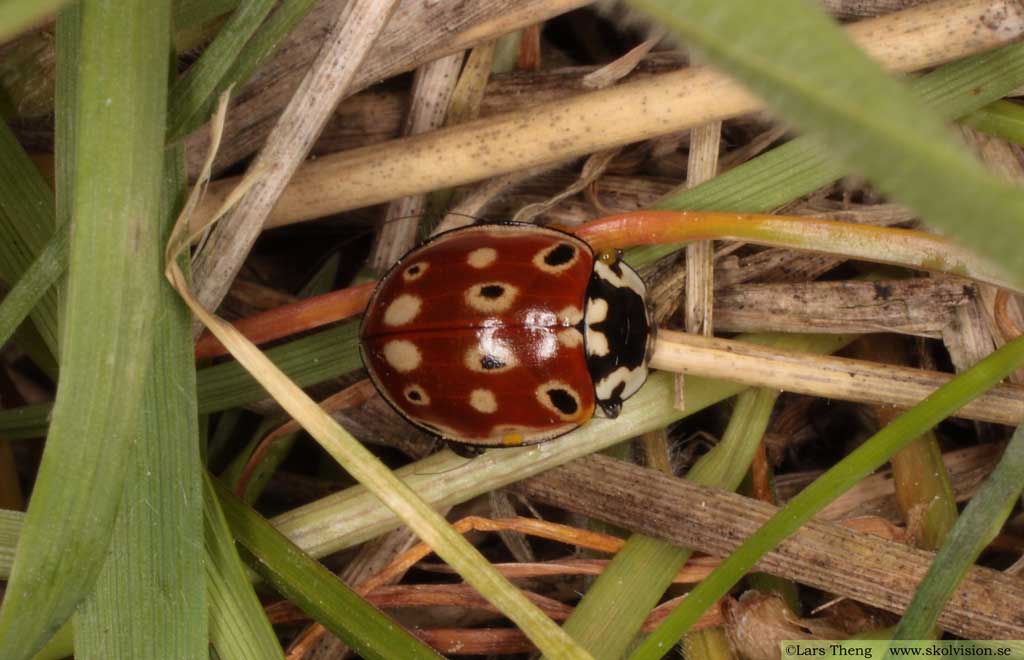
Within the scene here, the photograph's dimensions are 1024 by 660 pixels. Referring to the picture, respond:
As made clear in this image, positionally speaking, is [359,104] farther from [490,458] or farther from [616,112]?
[490,458]

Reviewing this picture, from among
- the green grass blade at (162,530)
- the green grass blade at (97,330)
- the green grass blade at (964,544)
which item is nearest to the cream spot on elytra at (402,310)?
the green grass blade at (162,530)

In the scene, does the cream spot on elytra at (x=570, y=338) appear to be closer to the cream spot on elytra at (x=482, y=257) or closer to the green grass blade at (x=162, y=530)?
the cream spot on elytra at (x=482, y=257)

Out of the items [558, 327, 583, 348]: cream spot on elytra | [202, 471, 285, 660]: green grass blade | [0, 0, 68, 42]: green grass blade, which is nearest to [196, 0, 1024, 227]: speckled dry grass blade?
[558, 327, 583, 348]: cream spot on elytra

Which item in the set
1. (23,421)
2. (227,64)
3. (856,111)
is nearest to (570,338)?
(227,64)

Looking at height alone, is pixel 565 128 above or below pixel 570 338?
above

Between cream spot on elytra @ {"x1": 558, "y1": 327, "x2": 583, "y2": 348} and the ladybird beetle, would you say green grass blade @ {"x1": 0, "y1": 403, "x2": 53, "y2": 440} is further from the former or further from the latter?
cream spot on elytra @ {"x1": 558, "y1": 327, "x2": 583, "y2": 348}

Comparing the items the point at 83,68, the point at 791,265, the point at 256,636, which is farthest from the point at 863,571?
the point at 83,68

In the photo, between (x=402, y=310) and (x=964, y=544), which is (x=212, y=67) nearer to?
(x=402, y=310)
